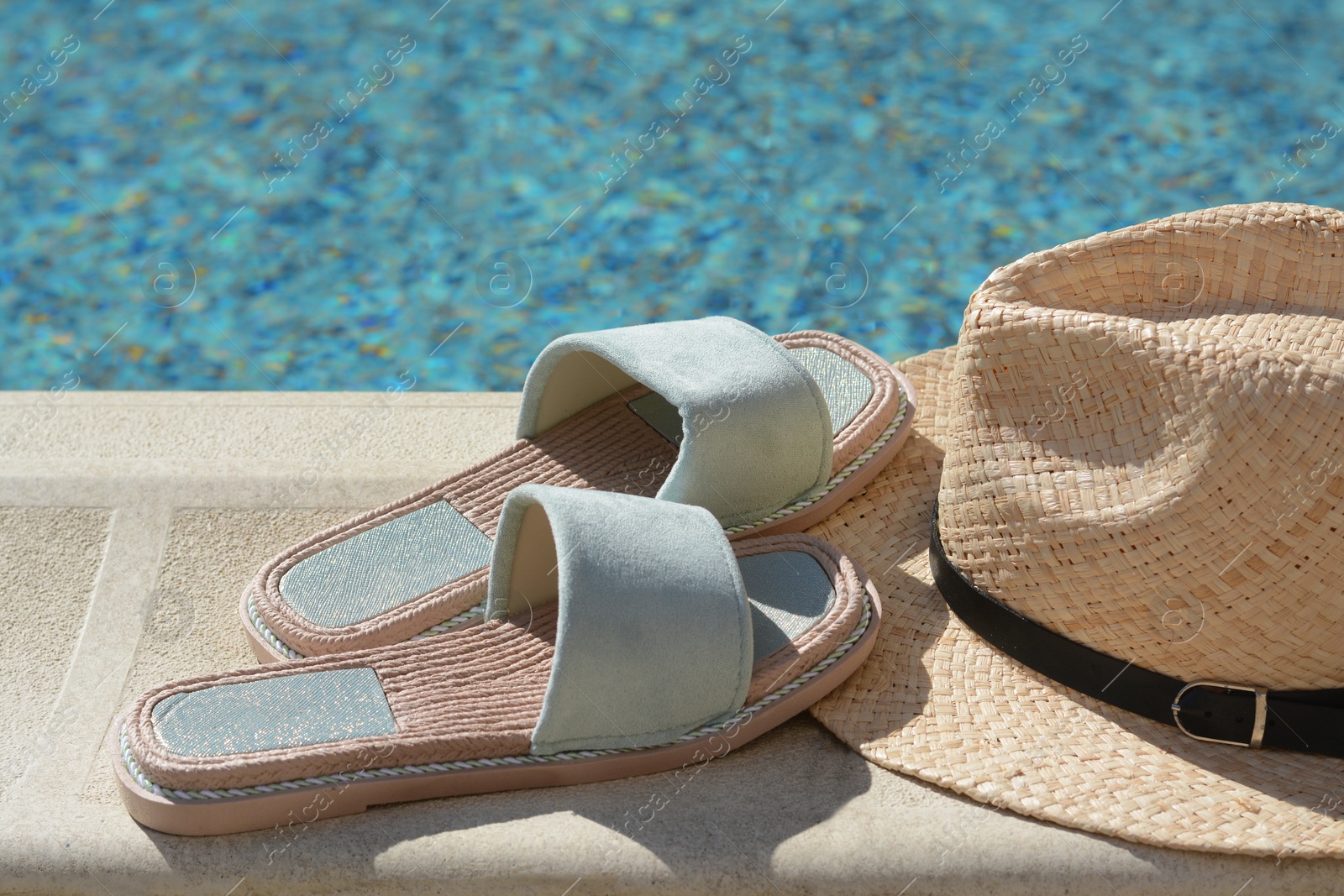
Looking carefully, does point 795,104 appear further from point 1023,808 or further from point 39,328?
point 1023,808

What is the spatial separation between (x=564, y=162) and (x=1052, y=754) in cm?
298

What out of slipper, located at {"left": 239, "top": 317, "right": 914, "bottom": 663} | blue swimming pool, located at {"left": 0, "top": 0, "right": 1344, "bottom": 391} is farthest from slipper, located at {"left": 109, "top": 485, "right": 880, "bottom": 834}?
blue swimming pool, located at {"left": 0, "top": 0, "right": 1344, "bottom": 391}

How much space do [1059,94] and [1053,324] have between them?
3.01 metres

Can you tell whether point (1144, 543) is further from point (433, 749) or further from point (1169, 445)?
point (433, 749)

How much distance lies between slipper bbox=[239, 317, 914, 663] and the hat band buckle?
624 millimetres

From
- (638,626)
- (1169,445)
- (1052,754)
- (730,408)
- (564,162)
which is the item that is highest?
(1169,445)

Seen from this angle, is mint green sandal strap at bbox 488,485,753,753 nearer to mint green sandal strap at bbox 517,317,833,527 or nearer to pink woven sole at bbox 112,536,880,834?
pink woven sole at bbox 112,536,880,834

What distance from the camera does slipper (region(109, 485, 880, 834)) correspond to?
1521mm

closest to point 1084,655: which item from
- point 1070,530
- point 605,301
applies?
point 1070,530

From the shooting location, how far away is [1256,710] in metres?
1.56

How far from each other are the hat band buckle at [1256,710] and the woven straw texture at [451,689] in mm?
431

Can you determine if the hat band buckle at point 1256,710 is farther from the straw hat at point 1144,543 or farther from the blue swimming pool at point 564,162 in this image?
the blue swimming pool at point 564,162

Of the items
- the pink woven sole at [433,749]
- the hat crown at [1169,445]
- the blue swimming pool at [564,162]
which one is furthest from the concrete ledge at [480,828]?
the blue swimming pool at [564,162]

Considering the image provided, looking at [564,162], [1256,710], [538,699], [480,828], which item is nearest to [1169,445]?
[1256,710]
